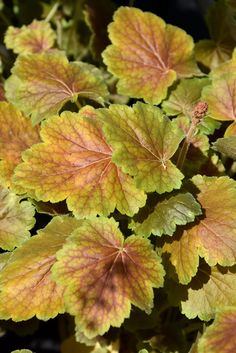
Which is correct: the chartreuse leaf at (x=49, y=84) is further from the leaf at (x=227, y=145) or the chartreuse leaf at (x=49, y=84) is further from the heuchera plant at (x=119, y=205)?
the leaf at (x=227, y=145)

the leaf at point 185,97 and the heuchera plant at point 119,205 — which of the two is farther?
the leaf at point 185,97

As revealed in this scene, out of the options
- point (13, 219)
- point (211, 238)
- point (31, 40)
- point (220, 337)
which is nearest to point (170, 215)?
point (211, 238)

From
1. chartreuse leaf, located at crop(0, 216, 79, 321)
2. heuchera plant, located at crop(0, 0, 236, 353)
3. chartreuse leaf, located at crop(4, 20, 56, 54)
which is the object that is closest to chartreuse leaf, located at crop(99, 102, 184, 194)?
heuchera plant, located at crop(0, 0, 236, 353)

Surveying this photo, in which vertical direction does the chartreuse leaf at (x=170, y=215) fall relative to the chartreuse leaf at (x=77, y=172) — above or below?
below

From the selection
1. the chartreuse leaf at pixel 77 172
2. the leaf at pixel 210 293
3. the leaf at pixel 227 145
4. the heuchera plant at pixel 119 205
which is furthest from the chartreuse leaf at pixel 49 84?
the leaf at pixel 210 293

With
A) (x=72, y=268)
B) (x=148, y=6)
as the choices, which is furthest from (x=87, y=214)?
(x=148, y=6)

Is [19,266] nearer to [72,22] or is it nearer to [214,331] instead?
[214,331]

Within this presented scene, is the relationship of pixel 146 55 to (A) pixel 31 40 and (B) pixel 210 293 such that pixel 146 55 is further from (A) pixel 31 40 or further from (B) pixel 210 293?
(B) pixel 210 293
